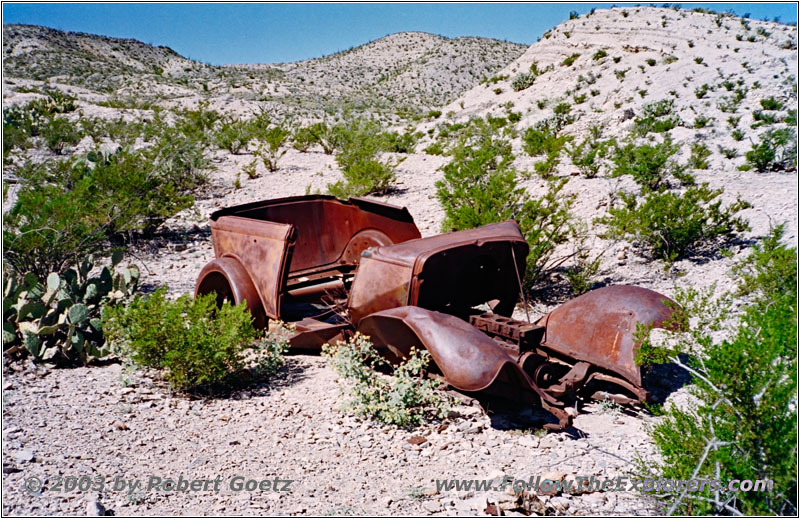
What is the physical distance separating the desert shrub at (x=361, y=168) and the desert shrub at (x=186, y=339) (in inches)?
272

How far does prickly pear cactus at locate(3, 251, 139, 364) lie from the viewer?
491 cm

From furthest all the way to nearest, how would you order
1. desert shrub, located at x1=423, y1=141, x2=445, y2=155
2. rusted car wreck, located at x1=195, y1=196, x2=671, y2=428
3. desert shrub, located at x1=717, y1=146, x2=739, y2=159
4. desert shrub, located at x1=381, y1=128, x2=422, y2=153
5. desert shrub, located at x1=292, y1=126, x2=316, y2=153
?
desert shrub, located at x1=292, y1=126, x2=316, y2=153
desert shrub, located at x1=381, y1=128, x2=422, y2=153
desert shrub, located at x1=423, y1=141, x2=445, y2=155
desert shrub, located at x1=717, y1=146, x2=739, y2=159
rusted car wreck, located at x1=195, y1=196, x2=671, y2=428

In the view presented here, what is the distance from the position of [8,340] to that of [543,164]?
31.6 ft

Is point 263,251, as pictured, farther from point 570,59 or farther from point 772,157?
point 570,59

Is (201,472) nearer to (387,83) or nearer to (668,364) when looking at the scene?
(668,364)

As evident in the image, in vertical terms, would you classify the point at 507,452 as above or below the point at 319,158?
below

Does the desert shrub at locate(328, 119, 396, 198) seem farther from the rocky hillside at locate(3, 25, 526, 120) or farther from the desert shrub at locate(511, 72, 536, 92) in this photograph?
the rocky hillside at locate(3, 25, 526, 120)

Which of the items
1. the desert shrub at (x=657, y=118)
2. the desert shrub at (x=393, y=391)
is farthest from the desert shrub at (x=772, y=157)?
the desert shrub at (x=393, y=391)

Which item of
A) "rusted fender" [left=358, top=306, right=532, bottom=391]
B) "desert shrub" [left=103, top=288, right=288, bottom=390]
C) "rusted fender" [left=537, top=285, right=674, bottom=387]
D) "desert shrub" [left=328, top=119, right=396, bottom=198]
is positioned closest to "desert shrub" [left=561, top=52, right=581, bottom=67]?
"desert shrub" [left=328, top=119, right=396, bottom=198]

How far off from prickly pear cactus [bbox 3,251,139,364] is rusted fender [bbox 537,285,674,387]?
390cm

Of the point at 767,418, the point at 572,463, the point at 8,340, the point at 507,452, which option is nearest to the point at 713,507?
the point at 767,418

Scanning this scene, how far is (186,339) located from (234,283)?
0.94m

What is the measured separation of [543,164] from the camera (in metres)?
11.8

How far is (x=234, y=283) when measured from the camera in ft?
17.1
